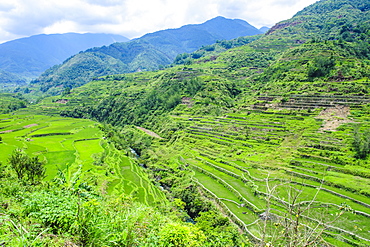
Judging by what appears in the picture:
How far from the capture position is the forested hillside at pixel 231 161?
674 cm

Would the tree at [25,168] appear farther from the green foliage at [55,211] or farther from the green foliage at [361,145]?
the green foliage at [361,145]

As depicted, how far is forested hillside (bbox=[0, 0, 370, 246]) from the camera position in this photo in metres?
6.74

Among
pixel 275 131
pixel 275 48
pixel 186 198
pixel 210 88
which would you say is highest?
pixel 275 48

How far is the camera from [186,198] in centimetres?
3303

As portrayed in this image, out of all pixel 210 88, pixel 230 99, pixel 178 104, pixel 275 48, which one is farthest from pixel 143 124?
pixel 275 48

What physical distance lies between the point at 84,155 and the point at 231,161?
93.5 ft

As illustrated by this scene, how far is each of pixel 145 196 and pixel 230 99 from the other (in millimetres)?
54366

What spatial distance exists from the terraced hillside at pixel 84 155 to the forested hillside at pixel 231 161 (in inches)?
12.6

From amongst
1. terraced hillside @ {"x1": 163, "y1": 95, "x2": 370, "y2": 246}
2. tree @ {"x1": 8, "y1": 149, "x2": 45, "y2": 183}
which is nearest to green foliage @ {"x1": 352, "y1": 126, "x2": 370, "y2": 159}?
terraced hillside @ {"x1": 163, "y1": 95, "x2": 370, "y2": 246}

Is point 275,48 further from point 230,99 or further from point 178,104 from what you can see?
point 178,104

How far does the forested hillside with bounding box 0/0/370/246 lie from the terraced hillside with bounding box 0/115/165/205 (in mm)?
319

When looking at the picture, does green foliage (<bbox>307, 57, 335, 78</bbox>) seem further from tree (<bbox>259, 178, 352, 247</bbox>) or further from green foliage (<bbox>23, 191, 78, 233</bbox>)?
green foliage (<bbox>23, 191, 78, 233</bbox>)

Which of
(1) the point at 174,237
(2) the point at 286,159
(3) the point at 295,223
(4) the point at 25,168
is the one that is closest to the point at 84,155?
(4) the point at 25,168

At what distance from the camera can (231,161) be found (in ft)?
134
